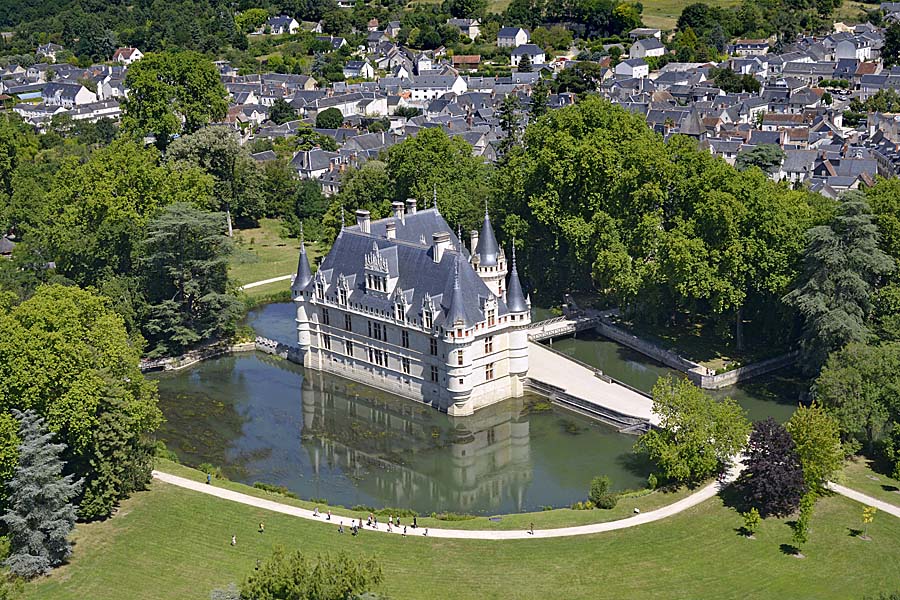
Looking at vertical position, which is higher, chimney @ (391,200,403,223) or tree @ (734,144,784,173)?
chimney @ (391,200,403,223)

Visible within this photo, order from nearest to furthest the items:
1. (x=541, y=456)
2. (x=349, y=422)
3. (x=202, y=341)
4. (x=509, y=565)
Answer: (x=509, y=565) → (x=541, y=456) → (x=349, y=422) → (x=202, y=341)

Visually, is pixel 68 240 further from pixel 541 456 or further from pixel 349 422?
pixel 541 456

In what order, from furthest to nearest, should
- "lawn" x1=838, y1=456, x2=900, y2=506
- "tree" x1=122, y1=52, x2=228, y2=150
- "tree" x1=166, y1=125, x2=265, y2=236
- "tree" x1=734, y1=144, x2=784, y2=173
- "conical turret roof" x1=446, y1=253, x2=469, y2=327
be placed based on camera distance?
"tree" x1=734, y1=144, x2=784, y2=173 < "tree" x1=122, y1=52, x2=228, y2=150 < "tree" x1=166, y1=125, x2=265, y2=236 < "conical turret roof" x1=446, y1=253, x2=469, y2=327 < "lawn" x1=838, y1=456, x2=900, y2=506

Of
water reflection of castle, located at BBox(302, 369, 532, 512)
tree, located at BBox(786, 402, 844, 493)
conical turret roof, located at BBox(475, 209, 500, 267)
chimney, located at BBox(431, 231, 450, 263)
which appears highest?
chimney, located at BBox(431, 231, 450, 263)

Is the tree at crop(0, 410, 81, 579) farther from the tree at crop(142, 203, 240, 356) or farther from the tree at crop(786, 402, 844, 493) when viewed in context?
the tree at crop(786, 402, 844, 493)

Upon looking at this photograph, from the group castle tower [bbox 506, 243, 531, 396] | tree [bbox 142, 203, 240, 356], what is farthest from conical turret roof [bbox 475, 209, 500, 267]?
tree [bbox 142, 203, 240, 356]

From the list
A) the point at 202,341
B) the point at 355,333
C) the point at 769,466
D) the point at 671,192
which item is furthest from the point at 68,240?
the point at 769,466

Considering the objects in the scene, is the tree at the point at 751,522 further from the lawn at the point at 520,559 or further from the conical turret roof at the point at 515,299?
the conical turret roof at the point at 515,299
